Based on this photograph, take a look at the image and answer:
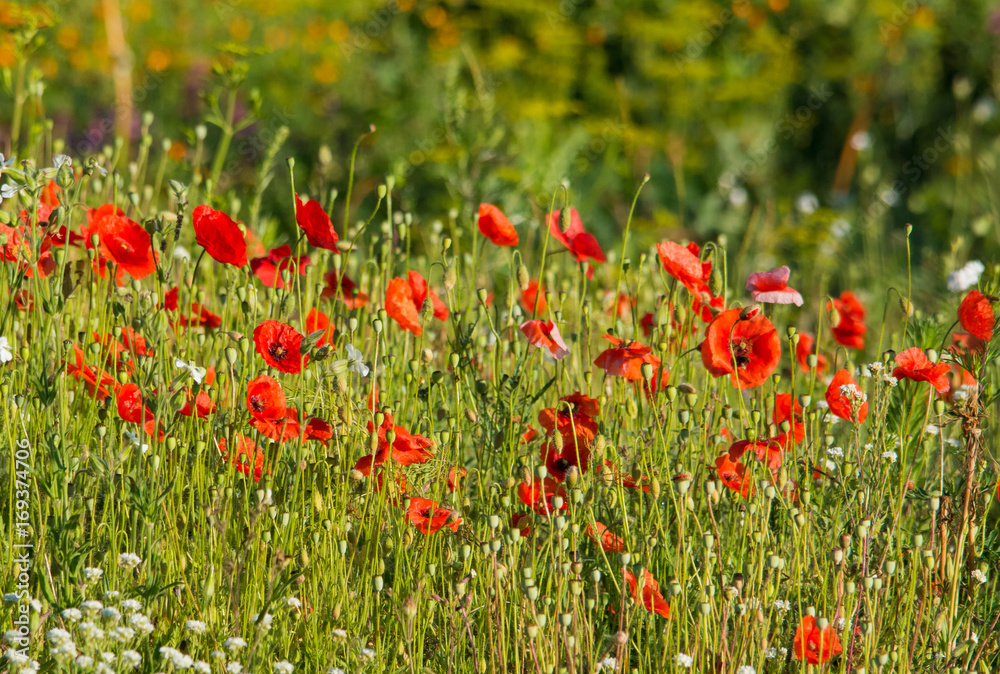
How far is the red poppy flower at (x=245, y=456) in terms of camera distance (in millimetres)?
1729

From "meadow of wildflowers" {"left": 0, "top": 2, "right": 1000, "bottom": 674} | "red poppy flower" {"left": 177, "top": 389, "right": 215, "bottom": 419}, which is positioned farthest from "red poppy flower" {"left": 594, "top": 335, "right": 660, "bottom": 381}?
"red poppy flower" {"left": 177, "top": 389, "right": 215, "bottom": 419}

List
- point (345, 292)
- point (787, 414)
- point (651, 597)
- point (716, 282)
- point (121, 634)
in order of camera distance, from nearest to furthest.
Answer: point (121, 634) → point (651, 597) → point (716, 282) → point (787, 414) → point (345, 292)

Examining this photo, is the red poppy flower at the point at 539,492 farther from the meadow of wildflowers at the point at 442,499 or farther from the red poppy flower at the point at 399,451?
the red poppy flower at the point at 399,451

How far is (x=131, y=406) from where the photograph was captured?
69.7 inches

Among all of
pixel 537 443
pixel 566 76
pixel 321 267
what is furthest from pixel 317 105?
pixel 537 443

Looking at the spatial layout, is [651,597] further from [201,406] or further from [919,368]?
[201,406]

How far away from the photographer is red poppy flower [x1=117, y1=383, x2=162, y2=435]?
174cm

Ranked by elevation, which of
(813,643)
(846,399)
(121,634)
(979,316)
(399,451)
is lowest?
(813,643)

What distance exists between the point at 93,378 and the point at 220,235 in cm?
33

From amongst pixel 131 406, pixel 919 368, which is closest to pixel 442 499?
pixel 131 406

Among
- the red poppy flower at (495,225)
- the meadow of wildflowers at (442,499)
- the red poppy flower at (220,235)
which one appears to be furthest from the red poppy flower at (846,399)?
the red poppy flower at (220,235)

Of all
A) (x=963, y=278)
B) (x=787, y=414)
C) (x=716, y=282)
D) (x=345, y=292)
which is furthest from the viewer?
(x=963, y=278)

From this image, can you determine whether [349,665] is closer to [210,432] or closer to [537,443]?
[210,432]

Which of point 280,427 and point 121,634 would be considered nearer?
Result: point 121,634
